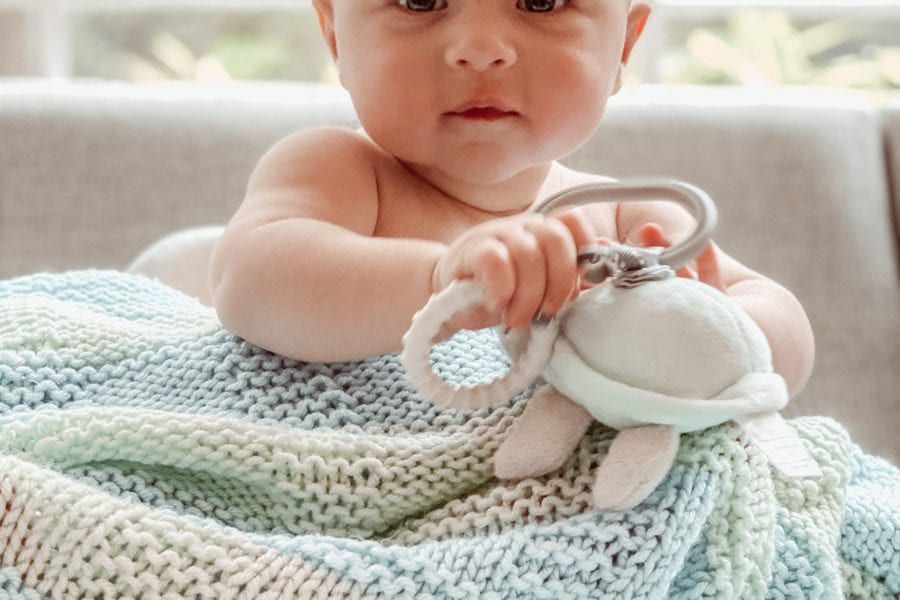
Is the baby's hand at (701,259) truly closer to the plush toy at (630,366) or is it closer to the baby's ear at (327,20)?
the plush toy at (630,366)

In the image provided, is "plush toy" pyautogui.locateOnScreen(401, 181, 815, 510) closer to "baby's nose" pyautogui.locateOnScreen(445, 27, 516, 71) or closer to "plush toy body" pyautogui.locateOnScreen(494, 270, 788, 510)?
"plush toy body" pyautogui.locateOnScreen(494, 270, 788, 510)

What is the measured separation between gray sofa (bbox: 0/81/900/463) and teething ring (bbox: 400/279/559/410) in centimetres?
94

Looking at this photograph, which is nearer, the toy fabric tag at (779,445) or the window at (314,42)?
the toy fabric tag at (779,445)

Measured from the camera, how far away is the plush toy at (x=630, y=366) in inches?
20.2

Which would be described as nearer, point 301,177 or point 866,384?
point 301,177

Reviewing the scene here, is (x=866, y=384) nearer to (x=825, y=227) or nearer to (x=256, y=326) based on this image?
(x=825, y=227)

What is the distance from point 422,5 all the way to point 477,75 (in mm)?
72

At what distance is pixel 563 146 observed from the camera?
775 millimetres

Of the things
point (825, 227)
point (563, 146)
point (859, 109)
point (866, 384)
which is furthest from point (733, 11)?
point (563, 146)

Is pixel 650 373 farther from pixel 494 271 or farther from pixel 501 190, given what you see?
pixel 501 190

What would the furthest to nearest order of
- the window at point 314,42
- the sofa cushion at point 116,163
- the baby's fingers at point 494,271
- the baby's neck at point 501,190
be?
1. the window at point 314,42
2. the sofa cushion at point 116,163
3. the baby's neck at point 501,190
4. the baby's fingers at point 494,271

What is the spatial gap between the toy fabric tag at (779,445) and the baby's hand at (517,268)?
4.5 inches

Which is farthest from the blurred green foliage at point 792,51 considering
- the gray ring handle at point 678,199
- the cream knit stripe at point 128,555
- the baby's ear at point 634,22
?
the cream knit stripe at point 128,555

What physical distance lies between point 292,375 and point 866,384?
1.02m
